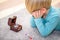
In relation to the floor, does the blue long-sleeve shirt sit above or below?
above

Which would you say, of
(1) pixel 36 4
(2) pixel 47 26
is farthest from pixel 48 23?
(1) pixel 36 4

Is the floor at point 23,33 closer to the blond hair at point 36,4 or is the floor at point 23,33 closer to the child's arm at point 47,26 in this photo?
the child's arm at point 47,26

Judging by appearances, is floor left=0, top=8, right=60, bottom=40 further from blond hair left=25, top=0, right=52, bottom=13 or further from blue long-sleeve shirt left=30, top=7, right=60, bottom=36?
blond hair left=25, top=0, right=52, bottom=13

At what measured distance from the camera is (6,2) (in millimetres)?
1413

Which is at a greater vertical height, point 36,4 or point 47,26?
point 36,4

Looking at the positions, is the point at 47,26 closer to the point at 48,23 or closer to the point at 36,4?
the point at 48,23

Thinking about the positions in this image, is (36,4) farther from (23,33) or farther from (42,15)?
(23,33)

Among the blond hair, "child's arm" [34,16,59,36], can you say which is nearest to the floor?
"child's arm" [34,16,59,36]

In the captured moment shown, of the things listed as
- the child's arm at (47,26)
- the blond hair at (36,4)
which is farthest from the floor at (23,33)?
the blond hair at (36,4)

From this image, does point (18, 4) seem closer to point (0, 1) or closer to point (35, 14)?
point (0, 1)

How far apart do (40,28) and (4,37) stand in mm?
250

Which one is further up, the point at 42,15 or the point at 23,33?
the point at 42,15

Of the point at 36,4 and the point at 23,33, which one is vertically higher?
the point at 36,4

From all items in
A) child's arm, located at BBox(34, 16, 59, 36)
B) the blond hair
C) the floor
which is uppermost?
the blond hair
